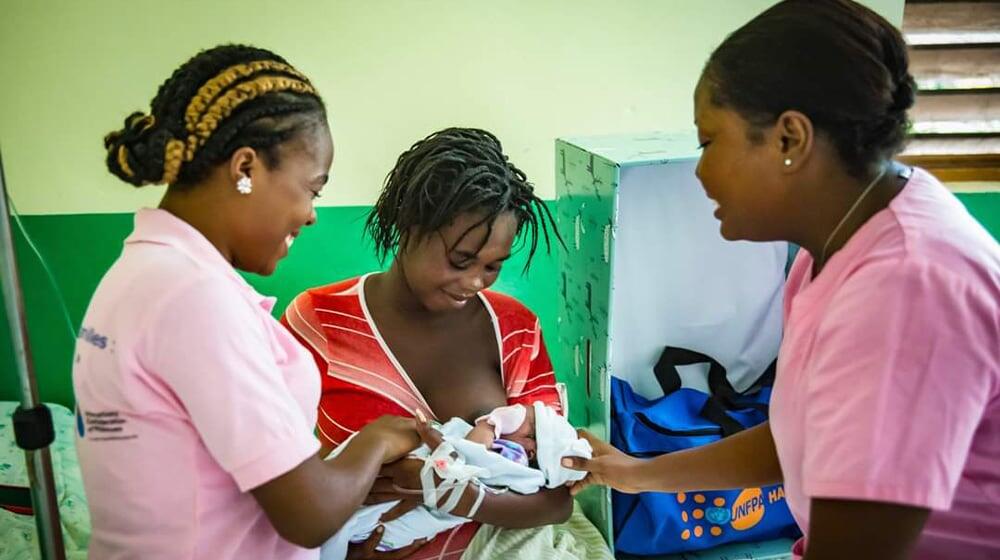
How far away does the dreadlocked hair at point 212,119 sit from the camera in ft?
3.84

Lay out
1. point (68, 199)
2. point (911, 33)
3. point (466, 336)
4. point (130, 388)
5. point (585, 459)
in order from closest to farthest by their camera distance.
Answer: point (130, 388)
point (585, 459)
point (466, 336)
point (68, 199)
point (911, 33)

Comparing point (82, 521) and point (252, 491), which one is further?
point (82, 521)

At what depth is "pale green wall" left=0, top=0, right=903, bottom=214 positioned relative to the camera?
238cm

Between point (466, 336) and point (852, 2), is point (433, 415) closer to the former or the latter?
point (466, 336)

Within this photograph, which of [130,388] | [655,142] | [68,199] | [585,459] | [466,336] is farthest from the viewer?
[68,199]

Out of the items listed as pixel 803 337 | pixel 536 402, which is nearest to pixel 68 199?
pixel 536 402

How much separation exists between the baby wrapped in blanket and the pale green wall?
41.0 inches

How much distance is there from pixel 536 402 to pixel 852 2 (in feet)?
3.34

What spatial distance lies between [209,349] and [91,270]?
167 cm

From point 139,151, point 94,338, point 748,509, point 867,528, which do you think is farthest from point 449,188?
point 748,509

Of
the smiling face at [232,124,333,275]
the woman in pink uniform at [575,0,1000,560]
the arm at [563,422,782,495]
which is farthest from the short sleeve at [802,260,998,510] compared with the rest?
the smiling face at [232,124,333,275]

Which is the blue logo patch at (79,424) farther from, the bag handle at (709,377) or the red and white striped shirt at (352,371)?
the bag handle at (709,377)

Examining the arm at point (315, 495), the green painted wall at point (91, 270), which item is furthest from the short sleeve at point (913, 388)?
the green painted wall at point (91, 270)

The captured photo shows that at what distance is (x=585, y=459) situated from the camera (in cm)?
177
